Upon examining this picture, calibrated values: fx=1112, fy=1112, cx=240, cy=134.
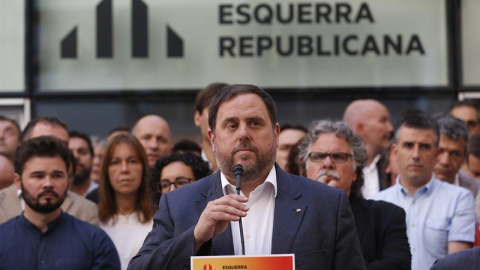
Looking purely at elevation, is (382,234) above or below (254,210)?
below

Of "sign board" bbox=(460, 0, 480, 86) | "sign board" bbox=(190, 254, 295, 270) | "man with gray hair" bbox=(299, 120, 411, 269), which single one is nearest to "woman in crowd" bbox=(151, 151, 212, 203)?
"man with gray hair" bbox=(299, 120, 411, 269)

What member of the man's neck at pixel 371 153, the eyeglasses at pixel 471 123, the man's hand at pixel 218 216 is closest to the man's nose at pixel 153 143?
the man's neck at pixel 371 153

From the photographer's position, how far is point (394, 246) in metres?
6.80

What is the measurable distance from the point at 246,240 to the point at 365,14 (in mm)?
7447

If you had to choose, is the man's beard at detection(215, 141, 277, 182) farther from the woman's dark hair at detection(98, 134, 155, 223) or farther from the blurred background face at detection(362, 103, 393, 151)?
the blurred background face at detection(362, 103, 393, 151)

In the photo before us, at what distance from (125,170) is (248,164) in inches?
141

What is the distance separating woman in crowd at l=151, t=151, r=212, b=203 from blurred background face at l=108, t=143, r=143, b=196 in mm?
394

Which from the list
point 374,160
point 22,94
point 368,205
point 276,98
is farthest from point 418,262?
point 22,94

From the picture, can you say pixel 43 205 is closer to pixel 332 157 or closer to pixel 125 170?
pixel 125 170

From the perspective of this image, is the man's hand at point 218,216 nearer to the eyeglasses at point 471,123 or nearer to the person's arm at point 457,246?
the person's arm at point 457,246

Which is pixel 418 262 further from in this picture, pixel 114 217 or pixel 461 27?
pixel 461 27

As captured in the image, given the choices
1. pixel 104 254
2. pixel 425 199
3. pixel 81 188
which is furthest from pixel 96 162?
pixel 425 199

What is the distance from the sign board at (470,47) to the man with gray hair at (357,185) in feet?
16.2

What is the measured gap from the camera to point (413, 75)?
39.9 ft
